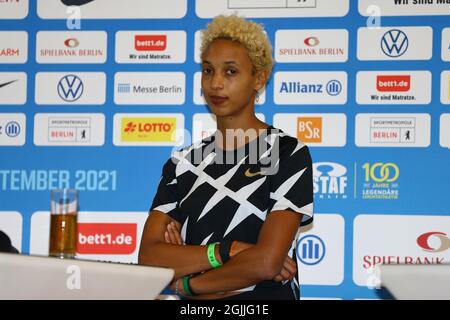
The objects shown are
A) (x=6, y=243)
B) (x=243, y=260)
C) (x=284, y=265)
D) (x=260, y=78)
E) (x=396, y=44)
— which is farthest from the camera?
(x=6, y=243)

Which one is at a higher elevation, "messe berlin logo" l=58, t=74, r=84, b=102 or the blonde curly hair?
the blonde curly hair

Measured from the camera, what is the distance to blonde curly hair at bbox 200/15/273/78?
264 centimetres

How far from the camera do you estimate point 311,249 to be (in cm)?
338

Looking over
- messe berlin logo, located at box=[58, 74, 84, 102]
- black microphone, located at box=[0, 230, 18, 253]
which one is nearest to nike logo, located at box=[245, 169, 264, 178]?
messe berlin logo, located at box=[58, 74, 84, 102]

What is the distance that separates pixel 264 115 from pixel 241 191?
3.48 feet

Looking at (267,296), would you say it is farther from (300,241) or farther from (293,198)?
(300,241)

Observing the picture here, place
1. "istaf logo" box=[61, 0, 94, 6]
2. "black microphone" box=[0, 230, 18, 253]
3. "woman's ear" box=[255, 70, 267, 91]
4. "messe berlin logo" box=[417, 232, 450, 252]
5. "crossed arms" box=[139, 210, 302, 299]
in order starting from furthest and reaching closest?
"istaf logo" box=[61, 0, 94, 6]
"black microphone" box=[0, 230, 18, 253]
"messe berlin logo" box=[417, 232, 450, 252]
"woman's ear" box=[255, 70, 267, 91]
"crossed arms" box=[139, 210, 302, 299]

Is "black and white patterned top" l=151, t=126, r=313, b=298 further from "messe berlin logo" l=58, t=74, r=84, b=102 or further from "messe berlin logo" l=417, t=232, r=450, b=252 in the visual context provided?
"messe berlin logo" l=58, t=74, r=84, b=102

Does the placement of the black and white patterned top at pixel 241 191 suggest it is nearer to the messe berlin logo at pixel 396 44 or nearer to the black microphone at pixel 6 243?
the messe berlin logo at pixel 396 44

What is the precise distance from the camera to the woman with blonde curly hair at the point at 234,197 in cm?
237

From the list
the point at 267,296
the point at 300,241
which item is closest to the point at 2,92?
the point at 300,241

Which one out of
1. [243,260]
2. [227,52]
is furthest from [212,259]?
[227,52]

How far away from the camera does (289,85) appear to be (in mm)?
3480

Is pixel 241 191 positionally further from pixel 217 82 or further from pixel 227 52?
pixel 227 52
